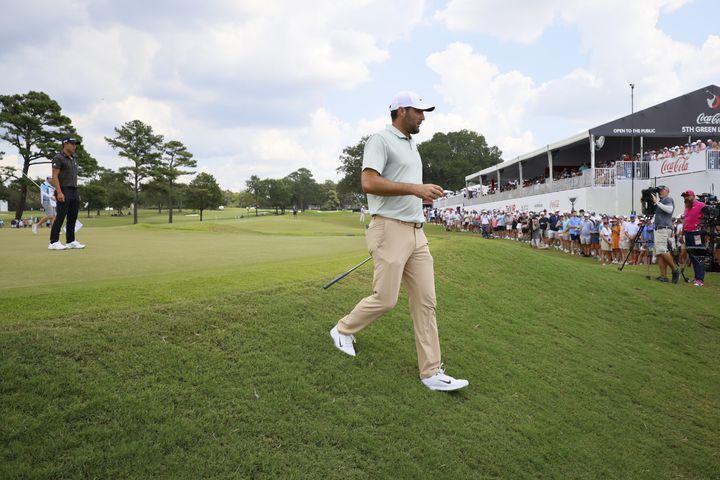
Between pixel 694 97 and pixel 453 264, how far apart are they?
37693 mm

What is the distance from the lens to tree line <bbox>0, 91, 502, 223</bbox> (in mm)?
45719

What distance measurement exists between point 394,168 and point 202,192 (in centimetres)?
7527

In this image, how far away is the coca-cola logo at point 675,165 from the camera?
2825cm

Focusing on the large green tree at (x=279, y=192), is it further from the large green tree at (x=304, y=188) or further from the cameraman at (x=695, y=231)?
the cameraman at (x=695, y=231)

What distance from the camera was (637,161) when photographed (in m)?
31.9

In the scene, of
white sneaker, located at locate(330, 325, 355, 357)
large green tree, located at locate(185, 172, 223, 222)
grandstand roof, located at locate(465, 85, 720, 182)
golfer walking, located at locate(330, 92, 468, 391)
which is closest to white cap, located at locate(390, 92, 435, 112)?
golfer walking, located at locate(330, 92, 468, 391)

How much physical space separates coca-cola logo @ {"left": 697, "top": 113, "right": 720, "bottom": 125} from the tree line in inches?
2243

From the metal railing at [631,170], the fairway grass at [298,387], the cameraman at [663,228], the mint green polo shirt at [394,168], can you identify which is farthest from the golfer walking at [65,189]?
the metal railing at [631,170]

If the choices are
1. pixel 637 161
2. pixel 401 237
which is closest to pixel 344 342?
pixel 401 237

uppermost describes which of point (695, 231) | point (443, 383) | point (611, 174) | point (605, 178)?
point (611, 174)

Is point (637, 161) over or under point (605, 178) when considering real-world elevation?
over

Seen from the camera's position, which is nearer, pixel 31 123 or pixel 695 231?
pixel 695 231

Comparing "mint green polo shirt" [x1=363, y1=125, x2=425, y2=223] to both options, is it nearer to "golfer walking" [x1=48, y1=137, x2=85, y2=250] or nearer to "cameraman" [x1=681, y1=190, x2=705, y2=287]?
"golfer walking" [x1=48, y1=137, x2=85, y2=250]

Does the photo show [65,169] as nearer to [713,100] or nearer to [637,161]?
[637,161]
